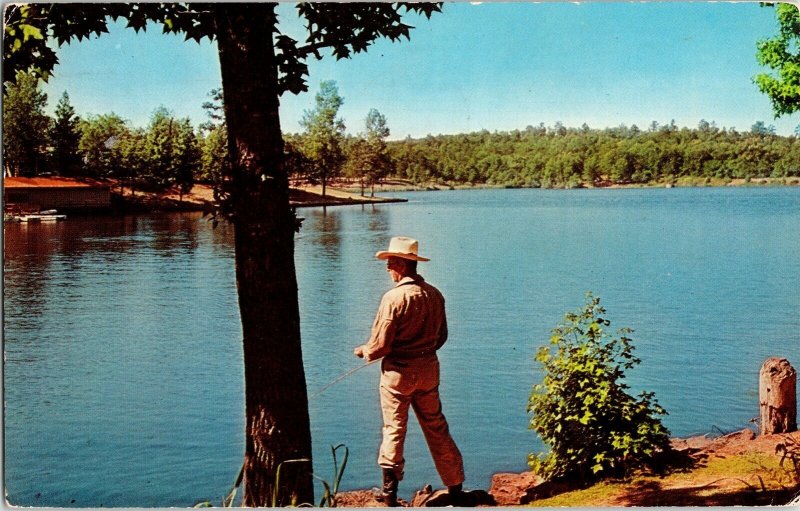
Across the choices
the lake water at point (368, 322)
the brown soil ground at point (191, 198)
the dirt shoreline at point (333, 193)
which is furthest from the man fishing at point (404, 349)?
the brown soil ground at point (191, 198)

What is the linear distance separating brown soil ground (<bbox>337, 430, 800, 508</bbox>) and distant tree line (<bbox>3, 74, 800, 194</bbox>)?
9.37 feet

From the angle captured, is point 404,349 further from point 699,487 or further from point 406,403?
point 699,487

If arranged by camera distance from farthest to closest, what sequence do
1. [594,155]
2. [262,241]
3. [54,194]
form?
[594,155], [54,194], [262,241]

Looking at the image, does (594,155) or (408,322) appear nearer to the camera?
(408,322)

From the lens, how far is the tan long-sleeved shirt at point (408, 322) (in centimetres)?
548

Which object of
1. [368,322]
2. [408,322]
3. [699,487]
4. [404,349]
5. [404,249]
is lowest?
[699,487]

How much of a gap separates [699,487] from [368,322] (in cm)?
788

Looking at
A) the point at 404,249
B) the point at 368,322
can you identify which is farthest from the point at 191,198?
the point at 404,249

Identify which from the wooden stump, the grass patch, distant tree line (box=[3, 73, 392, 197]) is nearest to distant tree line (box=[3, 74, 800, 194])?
distant tree line (box=[3, 73, 392, 197])

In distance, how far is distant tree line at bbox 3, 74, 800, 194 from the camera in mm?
8266

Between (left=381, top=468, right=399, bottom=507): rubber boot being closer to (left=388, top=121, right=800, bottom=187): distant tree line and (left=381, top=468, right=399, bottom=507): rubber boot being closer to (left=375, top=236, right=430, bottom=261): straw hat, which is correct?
(left=375, top=236, right=430, bottom=261): straw hat

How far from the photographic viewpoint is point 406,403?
567 centimetres

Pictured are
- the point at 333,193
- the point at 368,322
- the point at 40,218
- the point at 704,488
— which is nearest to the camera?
the point at 704,488

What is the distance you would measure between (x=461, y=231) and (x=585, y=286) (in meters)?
2.40
